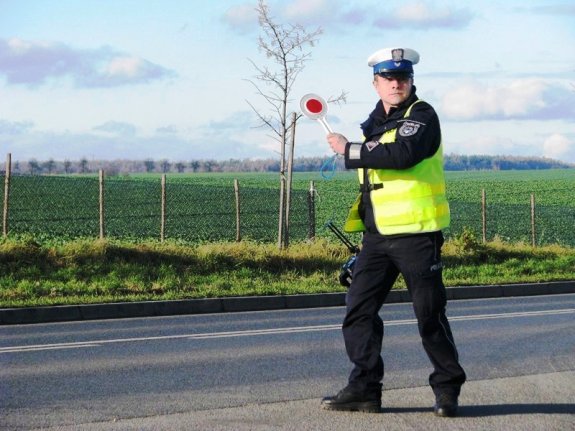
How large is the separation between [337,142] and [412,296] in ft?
3.26

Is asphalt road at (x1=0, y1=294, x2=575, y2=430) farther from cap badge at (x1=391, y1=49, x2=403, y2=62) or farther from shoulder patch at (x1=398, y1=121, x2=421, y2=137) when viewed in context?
cap badge at (x1=391, y1=49, x2=403, y2=62)

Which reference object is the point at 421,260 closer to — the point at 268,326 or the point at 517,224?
the point at 268,326

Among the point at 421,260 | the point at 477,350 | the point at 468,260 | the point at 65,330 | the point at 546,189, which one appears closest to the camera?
the point at 421,260

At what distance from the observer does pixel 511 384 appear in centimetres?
813

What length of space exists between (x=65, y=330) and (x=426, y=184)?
6.64m

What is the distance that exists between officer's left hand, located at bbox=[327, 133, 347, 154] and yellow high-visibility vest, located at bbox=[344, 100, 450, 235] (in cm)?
22

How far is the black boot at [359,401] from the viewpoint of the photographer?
684cm

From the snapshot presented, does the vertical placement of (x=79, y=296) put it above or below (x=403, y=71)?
below

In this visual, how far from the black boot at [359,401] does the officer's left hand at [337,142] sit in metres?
1.42

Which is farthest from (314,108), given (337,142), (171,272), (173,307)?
(171,272)

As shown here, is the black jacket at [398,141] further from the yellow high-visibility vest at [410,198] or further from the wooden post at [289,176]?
the wooden post at [289,176]

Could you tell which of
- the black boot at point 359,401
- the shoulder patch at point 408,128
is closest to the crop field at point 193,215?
the black boot at point 359,401

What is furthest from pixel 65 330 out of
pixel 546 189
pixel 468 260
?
pixel 546 189

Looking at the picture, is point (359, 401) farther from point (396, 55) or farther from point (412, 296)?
point (396, 55)
